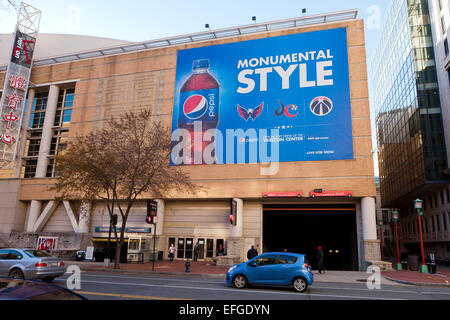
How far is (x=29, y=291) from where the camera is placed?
3988 millimetres

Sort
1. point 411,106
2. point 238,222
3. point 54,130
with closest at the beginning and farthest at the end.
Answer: point 238,222 < point 54,130 < point 411,106

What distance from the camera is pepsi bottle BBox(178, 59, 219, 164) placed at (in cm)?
3241

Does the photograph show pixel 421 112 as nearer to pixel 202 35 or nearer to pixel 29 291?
pixel 202 35

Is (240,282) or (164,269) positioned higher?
(240,282)

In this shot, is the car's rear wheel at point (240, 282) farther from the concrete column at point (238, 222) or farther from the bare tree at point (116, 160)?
the concrete column at point (238, 222)

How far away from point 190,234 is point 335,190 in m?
14.4

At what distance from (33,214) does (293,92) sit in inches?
1226

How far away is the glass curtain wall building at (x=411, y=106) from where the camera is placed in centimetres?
4525

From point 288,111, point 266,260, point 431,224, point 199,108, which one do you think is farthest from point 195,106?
point 431,224

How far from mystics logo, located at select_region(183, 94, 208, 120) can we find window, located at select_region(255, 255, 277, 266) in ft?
69.3

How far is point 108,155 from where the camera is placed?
72.8 feet

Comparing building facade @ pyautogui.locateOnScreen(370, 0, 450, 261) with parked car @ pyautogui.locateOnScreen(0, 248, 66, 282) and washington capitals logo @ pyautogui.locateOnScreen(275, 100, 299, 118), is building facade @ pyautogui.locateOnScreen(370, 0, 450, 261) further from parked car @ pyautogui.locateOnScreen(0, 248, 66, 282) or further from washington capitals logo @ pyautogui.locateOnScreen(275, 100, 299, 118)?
parked car @ pyautogui.locateOnScreen(0, 248, 66, 282)

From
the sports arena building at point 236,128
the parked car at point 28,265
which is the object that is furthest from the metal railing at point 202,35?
the parked car at point 28,265

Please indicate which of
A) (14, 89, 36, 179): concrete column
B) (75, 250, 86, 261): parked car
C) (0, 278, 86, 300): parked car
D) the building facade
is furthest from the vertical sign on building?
the building facade
